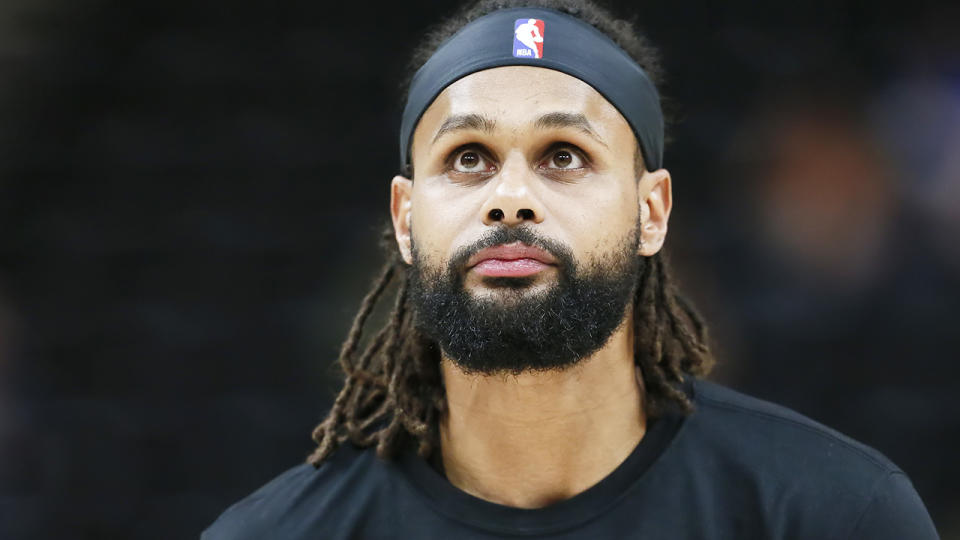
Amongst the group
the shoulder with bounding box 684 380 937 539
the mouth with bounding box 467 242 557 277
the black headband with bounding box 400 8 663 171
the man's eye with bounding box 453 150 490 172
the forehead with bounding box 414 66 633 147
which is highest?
the black headband with bounding box 400 8 663 171

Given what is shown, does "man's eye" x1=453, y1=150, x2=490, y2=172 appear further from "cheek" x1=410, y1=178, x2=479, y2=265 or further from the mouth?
the mouth

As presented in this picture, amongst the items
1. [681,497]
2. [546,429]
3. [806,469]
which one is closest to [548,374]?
[546,429]

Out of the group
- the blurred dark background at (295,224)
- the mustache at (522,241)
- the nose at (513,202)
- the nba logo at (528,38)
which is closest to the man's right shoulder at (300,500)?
the mustache at (522,241)

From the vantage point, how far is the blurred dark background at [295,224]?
18.1 feet

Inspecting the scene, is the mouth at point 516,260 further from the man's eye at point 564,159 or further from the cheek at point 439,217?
the man's eye at point 564,159

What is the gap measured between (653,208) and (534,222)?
0.53 meters

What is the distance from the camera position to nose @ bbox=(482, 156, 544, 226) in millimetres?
3391

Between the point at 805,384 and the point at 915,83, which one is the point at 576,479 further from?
the point at 915,83

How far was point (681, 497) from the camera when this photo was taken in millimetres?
3566

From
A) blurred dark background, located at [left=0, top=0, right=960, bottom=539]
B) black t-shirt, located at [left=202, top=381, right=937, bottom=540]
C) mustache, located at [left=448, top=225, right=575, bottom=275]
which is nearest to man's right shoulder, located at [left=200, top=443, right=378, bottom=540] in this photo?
black t-shirt, located at [left=202, top=381, right=937, bottom=540]

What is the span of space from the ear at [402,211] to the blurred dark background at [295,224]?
166cm

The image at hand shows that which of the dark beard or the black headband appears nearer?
the dark beard

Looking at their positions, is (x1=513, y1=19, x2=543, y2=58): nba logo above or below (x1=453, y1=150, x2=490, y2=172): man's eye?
above

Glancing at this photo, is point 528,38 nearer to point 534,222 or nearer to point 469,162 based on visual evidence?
point 469,162
